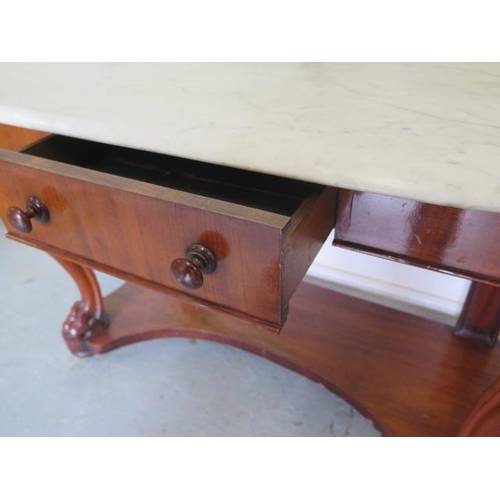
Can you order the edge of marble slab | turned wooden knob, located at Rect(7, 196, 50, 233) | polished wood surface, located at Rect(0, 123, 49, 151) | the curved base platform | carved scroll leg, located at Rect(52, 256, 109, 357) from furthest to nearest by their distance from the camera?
1. carved scroll leg, located at Rect(52, 256, 109, 357)
2. the curved base platform
3. polished wood surface, located at Rect(0, 123, 49, 151)
4. turned wooden knob, located at Rect(7, 196, 50, 233)
5. the edge of marble slab

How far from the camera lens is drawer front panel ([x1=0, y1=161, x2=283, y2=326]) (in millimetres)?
364

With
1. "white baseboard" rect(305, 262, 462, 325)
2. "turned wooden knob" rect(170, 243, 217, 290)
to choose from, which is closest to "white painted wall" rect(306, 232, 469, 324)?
"white baseboard" rect(305, 262, 462, 325)

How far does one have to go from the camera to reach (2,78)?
1.73 feet

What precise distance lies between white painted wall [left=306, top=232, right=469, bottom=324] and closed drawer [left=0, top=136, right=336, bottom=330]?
449 millimetres

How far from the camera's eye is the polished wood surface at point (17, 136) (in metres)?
0.57

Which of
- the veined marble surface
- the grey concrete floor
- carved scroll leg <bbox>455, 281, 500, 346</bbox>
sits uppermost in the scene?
the veined marble surface

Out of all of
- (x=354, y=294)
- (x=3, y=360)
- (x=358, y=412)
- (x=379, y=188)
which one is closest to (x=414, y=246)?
(x=379, y=188)

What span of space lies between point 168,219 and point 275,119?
0.14m

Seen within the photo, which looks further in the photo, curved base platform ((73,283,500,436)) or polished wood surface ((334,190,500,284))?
curved base platform ((73,283,500,436))

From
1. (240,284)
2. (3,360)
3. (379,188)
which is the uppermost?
(379,188)

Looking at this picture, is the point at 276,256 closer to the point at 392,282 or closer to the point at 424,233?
the point at 424,233

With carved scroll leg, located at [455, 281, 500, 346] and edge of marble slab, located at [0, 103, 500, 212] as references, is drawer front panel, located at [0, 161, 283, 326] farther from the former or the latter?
carved scroll leg, located at [455, 281, 500, 346]

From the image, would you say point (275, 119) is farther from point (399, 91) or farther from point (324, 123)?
point (399, 91)

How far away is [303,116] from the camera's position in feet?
1.30
